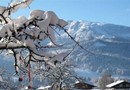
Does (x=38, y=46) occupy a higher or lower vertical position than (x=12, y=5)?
lower

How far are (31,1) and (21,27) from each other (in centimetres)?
29

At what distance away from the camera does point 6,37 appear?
404 centimetres

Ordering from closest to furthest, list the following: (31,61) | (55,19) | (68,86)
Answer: (55,19) → (31,61) → (68,86)

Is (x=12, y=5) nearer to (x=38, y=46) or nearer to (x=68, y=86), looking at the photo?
(x=38, y=46)

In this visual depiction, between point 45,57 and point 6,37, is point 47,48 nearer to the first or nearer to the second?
point 45,57

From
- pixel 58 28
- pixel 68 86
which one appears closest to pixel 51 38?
pixel 58 28

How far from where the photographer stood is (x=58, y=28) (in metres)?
4.07

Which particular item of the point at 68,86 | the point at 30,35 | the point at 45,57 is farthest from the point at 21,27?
the point at 68,86

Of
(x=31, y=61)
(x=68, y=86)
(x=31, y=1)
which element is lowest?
(x=68, y=86)

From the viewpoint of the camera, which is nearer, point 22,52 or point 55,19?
point 55,19

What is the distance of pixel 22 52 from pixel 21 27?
18.4 inches

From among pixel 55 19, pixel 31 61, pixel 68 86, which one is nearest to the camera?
pixel 55 19

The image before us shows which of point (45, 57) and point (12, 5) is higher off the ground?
point (12, 5)

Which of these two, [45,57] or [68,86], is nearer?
[45,57]
